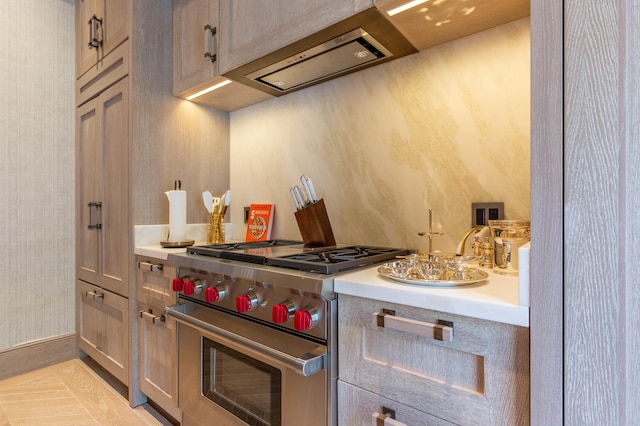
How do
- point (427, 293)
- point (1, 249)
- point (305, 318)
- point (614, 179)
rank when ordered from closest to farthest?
1. point (614, 179)
2. point (427, 293)
3. point (305, 318)
4. point (1, 249)

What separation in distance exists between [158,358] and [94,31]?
6.28 ft

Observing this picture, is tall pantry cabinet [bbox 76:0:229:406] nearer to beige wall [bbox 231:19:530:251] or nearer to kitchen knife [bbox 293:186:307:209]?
beige wall [bbox 231:19:530:251]

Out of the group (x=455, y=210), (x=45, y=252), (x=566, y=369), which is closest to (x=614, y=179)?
(x=566, y=369)

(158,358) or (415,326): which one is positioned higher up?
(415,326)

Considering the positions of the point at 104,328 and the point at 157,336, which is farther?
the point at 104,328

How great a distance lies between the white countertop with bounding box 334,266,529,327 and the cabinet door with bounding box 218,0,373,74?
2.74 ft

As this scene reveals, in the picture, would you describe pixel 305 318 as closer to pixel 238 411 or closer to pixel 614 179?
pixel 238 411

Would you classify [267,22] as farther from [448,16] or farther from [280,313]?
[280,313]

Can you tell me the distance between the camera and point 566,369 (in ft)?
1.98

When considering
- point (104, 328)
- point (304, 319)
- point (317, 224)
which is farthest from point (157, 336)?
point (304, 319)

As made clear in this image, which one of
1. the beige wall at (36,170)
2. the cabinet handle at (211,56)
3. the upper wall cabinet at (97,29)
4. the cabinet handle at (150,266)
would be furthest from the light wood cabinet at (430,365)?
the beige wall at (36,170)

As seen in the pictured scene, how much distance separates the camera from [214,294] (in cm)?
120

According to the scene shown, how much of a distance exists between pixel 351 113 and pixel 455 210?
0.64 metres

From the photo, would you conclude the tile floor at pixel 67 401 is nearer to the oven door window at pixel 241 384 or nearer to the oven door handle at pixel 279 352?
the oven door window at pixel 241 384
